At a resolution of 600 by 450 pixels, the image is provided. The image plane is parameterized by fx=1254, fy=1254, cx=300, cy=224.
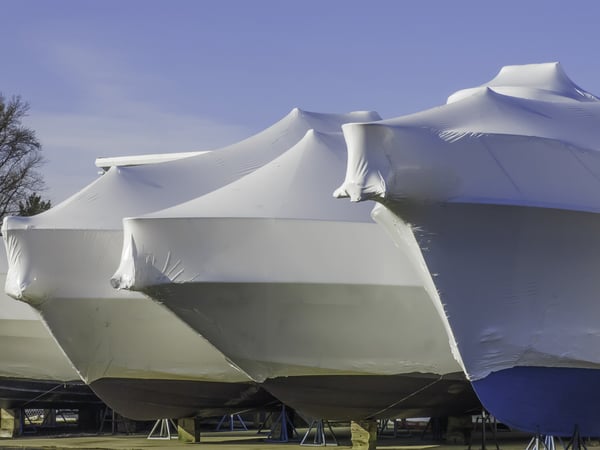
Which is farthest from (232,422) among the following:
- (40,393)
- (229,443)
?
(229,443)

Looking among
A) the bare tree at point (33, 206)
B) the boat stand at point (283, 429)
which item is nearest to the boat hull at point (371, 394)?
the boat stand at point (283, 429)

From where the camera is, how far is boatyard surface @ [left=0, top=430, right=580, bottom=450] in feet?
105

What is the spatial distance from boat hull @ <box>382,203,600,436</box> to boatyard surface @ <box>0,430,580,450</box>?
375 inches

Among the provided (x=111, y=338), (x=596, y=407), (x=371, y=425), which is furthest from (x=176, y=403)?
(x=596, y=407)

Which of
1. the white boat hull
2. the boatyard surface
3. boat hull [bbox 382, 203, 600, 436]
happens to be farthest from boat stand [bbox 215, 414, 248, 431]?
boat hull [bbox 382, 203, 600, 436]

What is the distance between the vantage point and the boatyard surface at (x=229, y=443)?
3198 centimetres

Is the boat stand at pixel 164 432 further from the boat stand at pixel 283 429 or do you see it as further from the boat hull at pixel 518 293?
the boat hull at pixel 518 293

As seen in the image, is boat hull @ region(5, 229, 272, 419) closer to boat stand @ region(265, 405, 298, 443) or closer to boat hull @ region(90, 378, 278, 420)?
boat hull @ region(90, 378, 278, 420)

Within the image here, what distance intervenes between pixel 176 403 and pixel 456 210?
15044 millimetres

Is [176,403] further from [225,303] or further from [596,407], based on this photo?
[596,407]

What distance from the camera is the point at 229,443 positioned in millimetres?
35062

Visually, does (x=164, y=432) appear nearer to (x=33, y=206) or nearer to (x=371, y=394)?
(x=371, y=394)

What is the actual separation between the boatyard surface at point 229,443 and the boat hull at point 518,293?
9.52 m

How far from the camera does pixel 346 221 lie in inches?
1012
